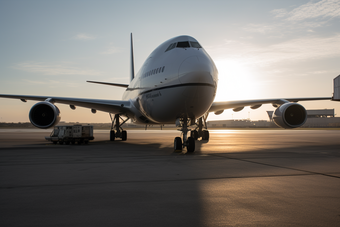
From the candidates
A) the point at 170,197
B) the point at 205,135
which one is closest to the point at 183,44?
the point at 170,197

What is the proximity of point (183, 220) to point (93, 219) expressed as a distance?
44.5 inches

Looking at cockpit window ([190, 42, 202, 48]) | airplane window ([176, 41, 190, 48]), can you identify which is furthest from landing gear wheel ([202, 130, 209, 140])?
airplane window ([176, 41, 190, 48])

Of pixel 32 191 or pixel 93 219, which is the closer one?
pixel 93 219

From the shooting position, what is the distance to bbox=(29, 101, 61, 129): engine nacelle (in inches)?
658

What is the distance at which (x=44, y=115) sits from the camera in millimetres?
17031

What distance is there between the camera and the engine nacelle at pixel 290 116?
55.1ft

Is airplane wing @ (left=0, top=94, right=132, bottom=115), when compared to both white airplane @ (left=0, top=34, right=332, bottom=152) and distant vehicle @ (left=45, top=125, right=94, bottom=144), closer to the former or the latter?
white airplane @ (left=0, top=34, right=332, bottom=152)

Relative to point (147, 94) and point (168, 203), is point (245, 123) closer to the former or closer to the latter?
point (147, 94)

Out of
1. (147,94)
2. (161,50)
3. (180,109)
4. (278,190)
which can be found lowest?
(278,190)

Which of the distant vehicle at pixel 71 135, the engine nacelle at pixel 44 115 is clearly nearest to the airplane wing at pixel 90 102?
the engine nacelle at pixel 44 115

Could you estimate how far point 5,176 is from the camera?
21.5ft

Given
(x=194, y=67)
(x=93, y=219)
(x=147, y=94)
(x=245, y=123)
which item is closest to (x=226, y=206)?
(x=93, y=219)

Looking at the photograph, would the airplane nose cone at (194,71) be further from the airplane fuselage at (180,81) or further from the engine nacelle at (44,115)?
the engine nacelle at (44,115)

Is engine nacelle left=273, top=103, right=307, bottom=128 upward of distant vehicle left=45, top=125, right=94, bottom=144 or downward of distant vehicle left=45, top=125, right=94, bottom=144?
upward
